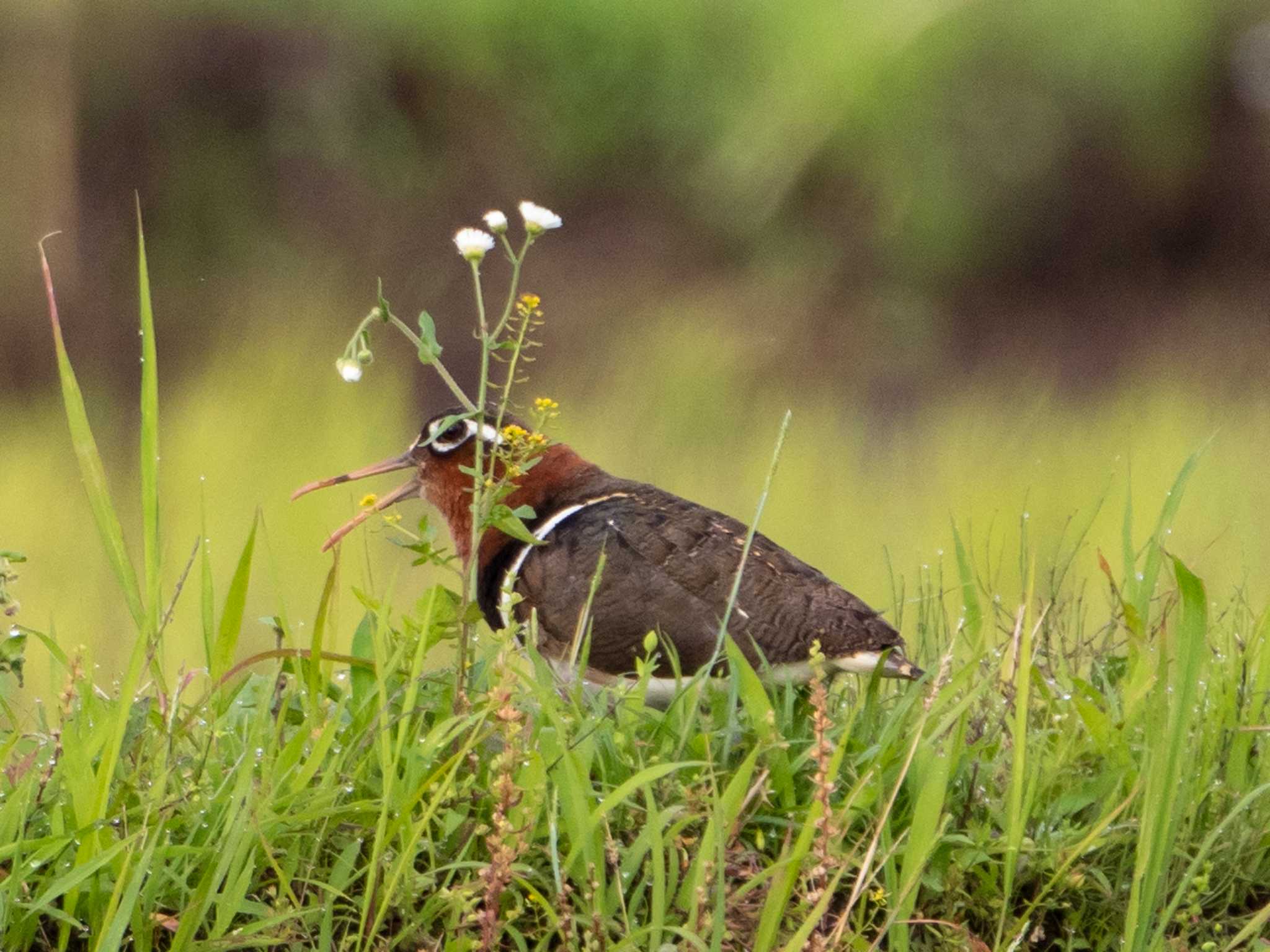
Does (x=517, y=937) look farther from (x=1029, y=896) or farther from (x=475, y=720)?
(x=1029, y=896)

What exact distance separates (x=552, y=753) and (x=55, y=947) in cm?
62

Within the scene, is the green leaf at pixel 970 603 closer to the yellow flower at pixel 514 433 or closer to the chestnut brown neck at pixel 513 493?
the yellow flower at pixel 514 433

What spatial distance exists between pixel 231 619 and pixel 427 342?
459 millimetres

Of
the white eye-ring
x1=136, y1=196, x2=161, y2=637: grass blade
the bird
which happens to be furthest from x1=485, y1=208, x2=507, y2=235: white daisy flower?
the white eye-ring

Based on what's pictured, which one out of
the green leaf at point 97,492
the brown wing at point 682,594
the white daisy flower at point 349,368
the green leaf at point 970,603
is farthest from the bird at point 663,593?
the green leaf at point 97,492

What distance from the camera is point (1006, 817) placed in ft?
6.78

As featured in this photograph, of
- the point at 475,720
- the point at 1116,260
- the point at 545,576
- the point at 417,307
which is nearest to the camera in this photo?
the point at 475,720

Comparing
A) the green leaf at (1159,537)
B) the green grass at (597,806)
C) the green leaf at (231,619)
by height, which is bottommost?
the green grass at (597,806)

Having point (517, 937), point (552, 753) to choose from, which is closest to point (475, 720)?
point (552, 753)

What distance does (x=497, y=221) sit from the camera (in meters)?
2.05

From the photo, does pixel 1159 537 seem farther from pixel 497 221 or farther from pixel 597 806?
pixel 497 221

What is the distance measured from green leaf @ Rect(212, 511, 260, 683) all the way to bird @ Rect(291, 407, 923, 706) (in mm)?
696

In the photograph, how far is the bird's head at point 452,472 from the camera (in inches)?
130

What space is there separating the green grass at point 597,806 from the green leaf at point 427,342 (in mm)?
314
